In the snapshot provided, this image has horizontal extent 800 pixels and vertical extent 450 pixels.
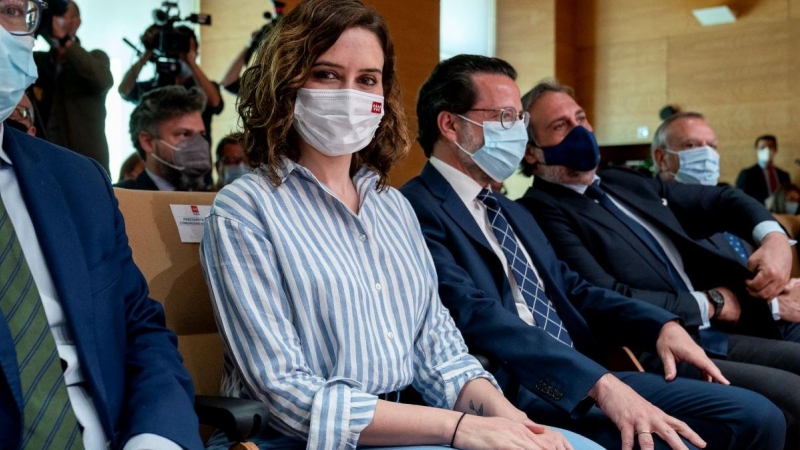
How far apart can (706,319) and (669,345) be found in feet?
1.74

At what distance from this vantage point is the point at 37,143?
1.41m

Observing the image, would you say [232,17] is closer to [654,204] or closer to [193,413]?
[654,204]

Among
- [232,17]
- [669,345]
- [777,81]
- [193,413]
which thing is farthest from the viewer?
[777,81]

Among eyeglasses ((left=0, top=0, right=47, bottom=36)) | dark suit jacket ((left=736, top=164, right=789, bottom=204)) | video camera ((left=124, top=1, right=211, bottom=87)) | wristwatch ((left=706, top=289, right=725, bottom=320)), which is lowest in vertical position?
dark suit jacket ((left=736, top=164, right=789, bottom=204))

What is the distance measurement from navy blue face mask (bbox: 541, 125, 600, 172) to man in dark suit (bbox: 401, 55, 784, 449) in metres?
0.37

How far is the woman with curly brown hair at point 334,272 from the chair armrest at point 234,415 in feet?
0.29

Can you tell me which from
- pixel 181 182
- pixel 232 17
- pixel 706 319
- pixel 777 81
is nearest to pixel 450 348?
pixel 706 319

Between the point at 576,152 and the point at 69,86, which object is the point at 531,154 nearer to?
the point at 576,152

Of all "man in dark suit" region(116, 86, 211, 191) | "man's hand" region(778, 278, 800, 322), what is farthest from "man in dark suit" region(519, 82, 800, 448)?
"man in dark suit" region(116, 86, 211, 191)

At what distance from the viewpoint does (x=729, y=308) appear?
8.82ft

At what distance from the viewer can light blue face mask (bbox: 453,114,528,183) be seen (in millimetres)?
2438

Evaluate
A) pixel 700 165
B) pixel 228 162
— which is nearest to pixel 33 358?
pixel 700 165

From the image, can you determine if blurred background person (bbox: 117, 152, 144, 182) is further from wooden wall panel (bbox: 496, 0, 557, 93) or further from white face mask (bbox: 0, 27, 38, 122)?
wooden wall panel (bbox: 496, 0, 557, 93)

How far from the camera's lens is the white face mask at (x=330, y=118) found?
1783 mm
